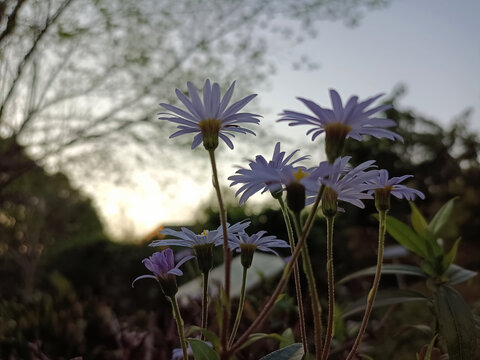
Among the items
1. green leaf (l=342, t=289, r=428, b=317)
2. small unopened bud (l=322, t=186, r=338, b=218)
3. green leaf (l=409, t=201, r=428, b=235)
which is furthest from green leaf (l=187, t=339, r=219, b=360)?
green leaf (l=409, t=201, r=428, b=235)

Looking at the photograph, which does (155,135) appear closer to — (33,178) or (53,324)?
(33,178)

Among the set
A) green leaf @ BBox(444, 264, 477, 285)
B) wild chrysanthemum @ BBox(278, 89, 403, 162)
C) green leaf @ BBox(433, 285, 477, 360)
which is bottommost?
green leaf @ BBox(433, 285, 477, 360)

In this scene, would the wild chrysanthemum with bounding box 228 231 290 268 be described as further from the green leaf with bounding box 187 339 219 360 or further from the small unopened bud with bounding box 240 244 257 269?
the green leaf with bounding box 187 339 219 360

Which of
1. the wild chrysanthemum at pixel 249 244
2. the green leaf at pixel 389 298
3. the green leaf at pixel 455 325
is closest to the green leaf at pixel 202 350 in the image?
the wild chrysanthemum at pixel 249 244

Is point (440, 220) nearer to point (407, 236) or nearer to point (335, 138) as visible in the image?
point (407, 236)


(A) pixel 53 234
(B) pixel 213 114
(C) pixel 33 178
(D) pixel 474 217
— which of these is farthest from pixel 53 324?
(A) pixel 53 234
